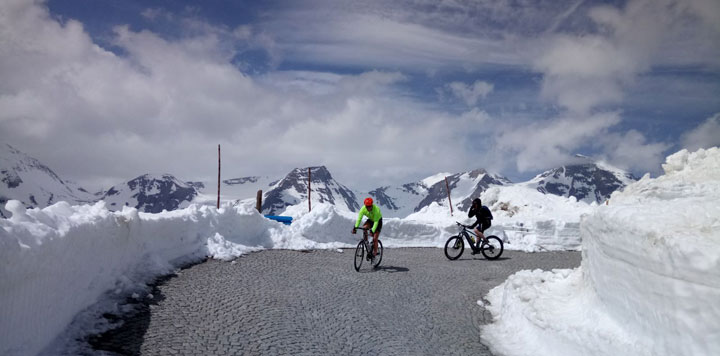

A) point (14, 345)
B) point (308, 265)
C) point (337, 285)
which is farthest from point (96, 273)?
point (308, 265)

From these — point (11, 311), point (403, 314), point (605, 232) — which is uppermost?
point (605, 232)

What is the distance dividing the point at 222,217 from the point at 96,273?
24.8ft

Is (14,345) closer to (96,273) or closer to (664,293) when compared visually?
(96,273)

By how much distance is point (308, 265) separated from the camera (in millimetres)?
12164

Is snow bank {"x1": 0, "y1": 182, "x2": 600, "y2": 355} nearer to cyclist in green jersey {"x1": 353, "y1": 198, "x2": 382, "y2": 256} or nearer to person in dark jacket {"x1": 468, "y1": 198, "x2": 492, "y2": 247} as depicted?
cyclist in green jersey {"x1": 353, "y1": 198, "x2": 382, "y2": 256}

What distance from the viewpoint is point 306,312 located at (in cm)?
766

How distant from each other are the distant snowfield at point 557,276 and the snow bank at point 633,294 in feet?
0.04

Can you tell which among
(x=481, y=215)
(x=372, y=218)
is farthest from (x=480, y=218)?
(x=372, y=218)

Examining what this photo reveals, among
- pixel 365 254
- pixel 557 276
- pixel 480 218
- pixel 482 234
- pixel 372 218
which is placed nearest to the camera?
pixel 557 276

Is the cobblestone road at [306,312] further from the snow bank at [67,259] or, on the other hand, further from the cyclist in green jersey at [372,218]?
the cyclist in green jersey at [372,218]

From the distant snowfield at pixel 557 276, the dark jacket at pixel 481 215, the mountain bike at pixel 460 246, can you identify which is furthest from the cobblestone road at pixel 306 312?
the dark jacket at pixel 481 215

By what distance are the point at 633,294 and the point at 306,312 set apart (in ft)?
16.0

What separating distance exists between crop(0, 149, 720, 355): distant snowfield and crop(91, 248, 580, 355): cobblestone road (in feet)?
1.93

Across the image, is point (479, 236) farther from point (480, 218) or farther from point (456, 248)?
point (456, 248)
